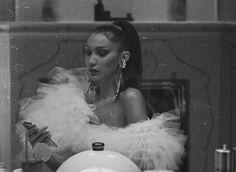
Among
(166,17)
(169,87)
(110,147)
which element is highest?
(166,17)

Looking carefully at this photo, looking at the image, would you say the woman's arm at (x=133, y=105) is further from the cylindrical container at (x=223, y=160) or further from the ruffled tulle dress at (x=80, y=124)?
the cylindrical container at (x=223, y=160)

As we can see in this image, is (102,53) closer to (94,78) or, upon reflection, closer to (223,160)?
(94,78)

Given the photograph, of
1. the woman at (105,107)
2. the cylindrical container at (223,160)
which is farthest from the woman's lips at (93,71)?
the cylindrical container at (223,160)

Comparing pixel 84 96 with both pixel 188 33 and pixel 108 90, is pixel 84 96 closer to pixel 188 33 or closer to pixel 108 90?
pixel 108 90

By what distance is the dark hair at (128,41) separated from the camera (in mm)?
809

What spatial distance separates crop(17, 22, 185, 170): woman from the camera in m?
0.81

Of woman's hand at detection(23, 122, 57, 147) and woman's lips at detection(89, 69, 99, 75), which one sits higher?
woman's lips at detection(89, 69, 99, 75)

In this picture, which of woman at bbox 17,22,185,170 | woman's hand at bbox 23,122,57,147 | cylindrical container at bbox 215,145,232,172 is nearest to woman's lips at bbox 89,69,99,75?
woman at bbox 17,22,185,170

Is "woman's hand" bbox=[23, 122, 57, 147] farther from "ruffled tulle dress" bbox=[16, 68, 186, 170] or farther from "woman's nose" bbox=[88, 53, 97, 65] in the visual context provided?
"woman's nose" bbox=[88, 53, 97, 65]

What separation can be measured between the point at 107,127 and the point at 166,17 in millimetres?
208

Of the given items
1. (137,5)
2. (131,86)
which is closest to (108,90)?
(131,86)

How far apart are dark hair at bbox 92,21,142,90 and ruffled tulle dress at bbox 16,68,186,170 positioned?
0.24 ft

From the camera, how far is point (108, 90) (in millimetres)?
815

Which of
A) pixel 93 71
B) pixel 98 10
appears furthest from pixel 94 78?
pixel 98 10
